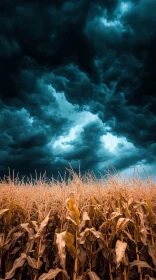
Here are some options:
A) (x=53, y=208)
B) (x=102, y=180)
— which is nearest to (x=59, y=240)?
(x=53, y=208)

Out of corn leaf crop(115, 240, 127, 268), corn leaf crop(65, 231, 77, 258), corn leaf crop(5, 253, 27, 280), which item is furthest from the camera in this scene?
corn leaf crop(5, 253, 27, 280)

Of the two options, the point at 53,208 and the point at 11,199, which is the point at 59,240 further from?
the point at 11,199

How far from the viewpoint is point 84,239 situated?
4.34 metres

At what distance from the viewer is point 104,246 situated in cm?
480

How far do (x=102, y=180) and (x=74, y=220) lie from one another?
6.60 ft

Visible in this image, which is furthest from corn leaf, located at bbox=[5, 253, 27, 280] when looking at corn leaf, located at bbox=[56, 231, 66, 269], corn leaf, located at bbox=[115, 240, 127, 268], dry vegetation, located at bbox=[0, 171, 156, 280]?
corn leaf, located at bbox=[115, 240, 127, 268]

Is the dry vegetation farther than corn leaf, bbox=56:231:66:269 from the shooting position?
Yes

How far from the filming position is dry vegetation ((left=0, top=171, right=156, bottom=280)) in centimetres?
439

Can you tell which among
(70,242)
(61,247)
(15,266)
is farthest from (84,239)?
(15,266)

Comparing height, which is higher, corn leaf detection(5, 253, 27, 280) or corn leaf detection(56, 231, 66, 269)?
corn leaf detection(56, 231, 66, 269)

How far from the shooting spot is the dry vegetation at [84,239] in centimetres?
439

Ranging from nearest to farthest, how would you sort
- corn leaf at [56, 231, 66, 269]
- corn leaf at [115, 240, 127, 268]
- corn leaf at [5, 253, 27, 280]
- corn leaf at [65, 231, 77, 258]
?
corn leaf at [56, 231, 66, 269] < corn leaf at [115, 240, 127, 268] < corn leaf at [65, 231, 77, 258] < corn leaf at [5, 253, 27, 280]

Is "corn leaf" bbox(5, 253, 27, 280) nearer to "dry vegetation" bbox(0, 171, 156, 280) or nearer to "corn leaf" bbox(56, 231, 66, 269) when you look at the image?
"dry vegetation" bbox(0, 171, 156, 280)

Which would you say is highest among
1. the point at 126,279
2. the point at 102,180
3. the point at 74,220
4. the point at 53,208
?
the point at 102,180
